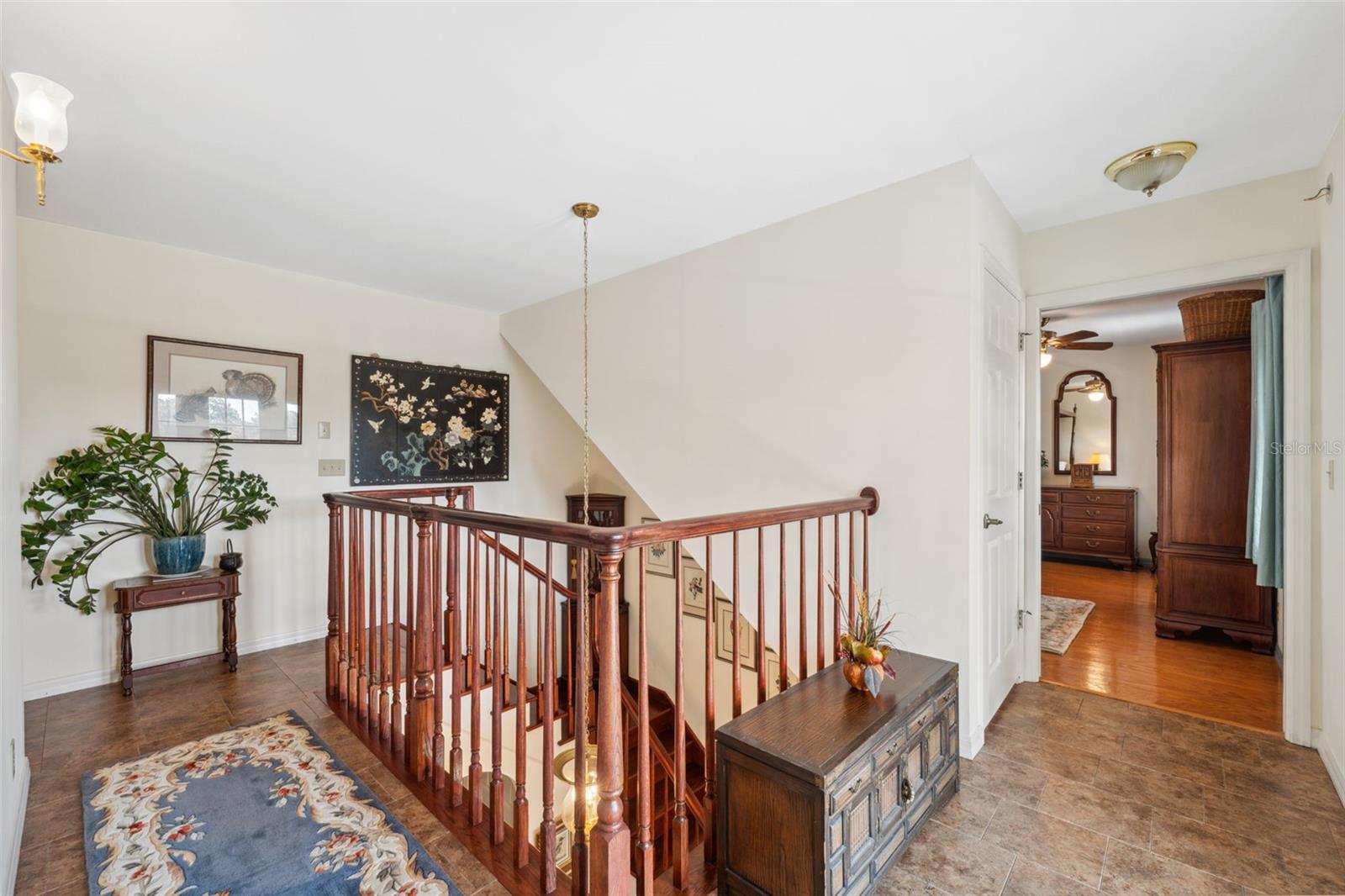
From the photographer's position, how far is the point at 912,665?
6.73 ft

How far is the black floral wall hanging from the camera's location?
4.16 m

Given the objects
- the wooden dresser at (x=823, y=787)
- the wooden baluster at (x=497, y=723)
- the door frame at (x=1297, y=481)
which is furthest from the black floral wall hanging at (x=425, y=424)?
the door frame at (x=1297, y=481)

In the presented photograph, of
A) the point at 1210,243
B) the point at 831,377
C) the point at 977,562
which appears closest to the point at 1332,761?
the point at 977,562

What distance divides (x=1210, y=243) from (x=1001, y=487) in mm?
1411

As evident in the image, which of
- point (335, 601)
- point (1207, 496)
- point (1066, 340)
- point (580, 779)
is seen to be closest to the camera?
point (580, 779)

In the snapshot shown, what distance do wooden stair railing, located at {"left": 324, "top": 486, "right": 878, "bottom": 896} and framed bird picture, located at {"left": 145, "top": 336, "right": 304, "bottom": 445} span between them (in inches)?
51.4

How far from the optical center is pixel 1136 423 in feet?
20.3

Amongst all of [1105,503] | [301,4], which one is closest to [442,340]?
[301,4]

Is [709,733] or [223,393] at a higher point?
[223,393]

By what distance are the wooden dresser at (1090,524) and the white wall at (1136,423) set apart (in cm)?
22

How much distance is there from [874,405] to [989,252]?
0.83 m

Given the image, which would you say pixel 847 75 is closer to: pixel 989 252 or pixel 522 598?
pixel 989 252

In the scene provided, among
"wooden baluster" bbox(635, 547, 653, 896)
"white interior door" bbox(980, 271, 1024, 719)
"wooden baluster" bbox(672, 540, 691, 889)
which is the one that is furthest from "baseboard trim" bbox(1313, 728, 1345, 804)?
"wooden baluster" bbox(635, 547, 653, 896)

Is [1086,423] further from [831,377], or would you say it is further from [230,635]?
[230,635]
